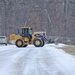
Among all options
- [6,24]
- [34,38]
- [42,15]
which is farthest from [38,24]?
[34,38]

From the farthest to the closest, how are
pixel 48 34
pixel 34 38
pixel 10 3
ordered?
pixel 10 3 → pixel 48 34 → pixel 34 38

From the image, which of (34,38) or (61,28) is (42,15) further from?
(34,38)

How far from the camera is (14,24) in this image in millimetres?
78938

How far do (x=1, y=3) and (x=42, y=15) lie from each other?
1079cm

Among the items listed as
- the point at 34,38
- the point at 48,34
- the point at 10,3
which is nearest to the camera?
the point at 34,38

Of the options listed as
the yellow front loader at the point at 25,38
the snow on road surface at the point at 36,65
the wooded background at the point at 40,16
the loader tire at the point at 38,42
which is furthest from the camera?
the wooded background at the point at 40,16

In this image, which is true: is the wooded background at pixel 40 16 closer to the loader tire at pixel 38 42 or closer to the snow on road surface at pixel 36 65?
the loader tire at pixel 38 42

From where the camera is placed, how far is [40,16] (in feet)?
262

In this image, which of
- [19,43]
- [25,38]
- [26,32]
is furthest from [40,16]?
[19,43]

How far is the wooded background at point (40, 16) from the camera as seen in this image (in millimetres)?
78062

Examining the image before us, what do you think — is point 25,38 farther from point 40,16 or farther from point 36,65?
point 40,16

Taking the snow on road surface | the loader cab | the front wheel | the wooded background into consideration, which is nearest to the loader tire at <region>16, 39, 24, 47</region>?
the front wheel

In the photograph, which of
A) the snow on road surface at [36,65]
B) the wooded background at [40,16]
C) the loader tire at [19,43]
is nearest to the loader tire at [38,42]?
the loader tire at [19,43]

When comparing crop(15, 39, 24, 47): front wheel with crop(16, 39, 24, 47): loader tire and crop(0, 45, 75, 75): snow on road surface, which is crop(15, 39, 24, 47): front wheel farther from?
crop(0, 45, 75, 75): snow on road surface
